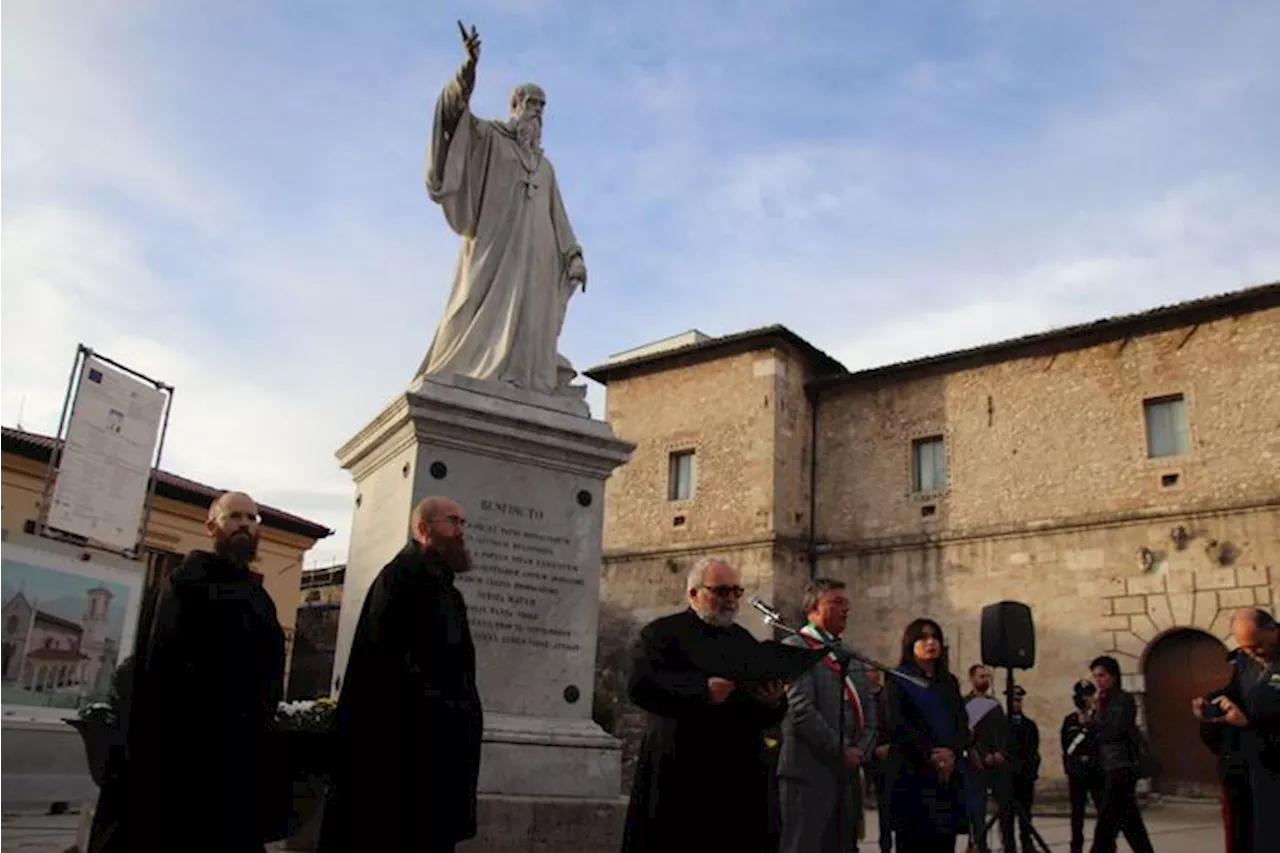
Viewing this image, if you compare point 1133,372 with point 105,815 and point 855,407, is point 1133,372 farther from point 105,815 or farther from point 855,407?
point 105,815

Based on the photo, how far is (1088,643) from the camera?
20156 mm

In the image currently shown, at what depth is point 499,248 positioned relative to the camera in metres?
7.43

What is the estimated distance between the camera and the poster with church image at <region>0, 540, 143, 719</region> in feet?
33.2

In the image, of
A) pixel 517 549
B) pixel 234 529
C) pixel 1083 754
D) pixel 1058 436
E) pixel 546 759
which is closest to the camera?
pixel 234 529

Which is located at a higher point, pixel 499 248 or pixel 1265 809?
pixel 499 248

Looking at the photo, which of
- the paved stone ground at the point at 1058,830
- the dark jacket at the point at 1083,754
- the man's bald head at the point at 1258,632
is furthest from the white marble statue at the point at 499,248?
the dark jacket at the point at 1083,754

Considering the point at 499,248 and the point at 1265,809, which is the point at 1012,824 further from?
the point at 499,248

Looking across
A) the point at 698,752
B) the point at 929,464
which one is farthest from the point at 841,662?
the point at 929,464

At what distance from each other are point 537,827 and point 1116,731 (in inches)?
200

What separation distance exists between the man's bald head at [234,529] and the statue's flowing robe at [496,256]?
9.03 ft

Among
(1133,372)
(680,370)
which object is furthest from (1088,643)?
(680,370)

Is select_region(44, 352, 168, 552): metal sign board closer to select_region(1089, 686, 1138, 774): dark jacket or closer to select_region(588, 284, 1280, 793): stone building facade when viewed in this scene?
select_region(1089, 686, 1138, 774): dark jacket

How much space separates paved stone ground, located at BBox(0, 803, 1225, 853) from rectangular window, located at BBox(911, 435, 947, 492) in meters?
7.26

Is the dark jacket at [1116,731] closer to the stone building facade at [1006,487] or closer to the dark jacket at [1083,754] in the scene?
the dark jacket at [1083,754]
